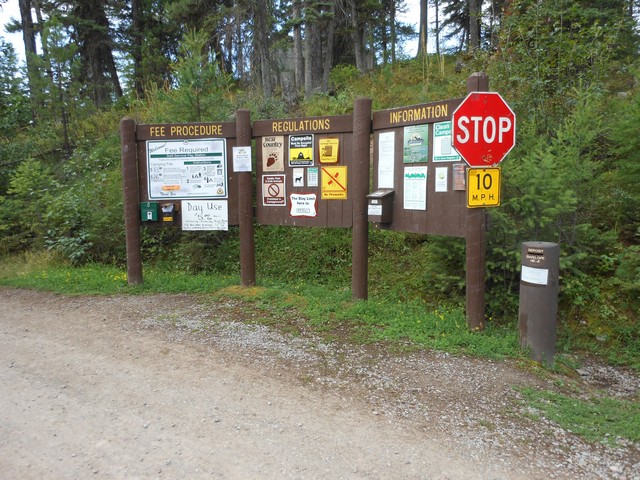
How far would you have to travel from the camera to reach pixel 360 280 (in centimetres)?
740

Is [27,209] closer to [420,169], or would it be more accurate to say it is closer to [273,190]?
[273,190]

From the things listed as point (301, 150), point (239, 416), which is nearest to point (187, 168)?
point (301, 150)

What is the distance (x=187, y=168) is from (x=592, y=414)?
21.9 ft

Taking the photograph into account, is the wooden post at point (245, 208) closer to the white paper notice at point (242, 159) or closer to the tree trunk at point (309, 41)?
the white paper notice at point (242, 159)

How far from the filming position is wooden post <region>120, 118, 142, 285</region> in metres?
8.47

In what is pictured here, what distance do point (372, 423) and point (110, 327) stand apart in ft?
13.4

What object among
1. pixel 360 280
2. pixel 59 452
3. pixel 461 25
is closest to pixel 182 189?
pixel 360 280

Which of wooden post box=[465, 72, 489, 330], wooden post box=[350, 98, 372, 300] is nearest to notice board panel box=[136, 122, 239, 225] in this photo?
wooden post box=[350, 98, 372, 300]

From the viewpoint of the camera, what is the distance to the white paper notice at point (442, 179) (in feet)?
20.6

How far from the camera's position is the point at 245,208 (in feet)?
27.1

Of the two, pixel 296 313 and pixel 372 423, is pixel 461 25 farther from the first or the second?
pixel 372 423

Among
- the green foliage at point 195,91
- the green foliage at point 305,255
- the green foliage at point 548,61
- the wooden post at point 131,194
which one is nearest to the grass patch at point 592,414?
the green foliage at point 305,255

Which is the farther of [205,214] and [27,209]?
[27,209]

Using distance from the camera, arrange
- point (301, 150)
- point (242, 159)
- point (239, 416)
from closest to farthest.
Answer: point (239, 416) < point (301, 150) < point (242, 159)
